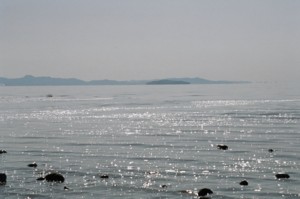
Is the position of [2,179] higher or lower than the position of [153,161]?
lower

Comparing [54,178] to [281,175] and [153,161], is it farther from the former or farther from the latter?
[281,175]

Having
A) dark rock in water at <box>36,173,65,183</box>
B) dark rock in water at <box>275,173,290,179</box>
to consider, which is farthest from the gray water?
dark rock in water at <box>36,173,65,183</box>

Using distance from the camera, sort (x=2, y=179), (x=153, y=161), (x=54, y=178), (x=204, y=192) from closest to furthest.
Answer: (x=204, y=192)
(x=2, y=179)
(x=54, y=178)
(x=153, y=161)

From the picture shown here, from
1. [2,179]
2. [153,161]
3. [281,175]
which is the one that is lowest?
[2,179]

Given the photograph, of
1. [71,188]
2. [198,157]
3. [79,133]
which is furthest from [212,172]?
[79,133]

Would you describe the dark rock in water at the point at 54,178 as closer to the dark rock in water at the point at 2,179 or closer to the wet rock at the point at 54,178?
the wet rock at the point at 54,178

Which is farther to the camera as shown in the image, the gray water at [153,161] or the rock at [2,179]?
the rock at [2,179]

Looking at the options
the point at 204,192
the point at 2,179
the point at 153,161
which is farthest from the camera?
the point at 153,161

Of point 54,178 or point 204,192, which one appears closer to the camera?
point 204,192

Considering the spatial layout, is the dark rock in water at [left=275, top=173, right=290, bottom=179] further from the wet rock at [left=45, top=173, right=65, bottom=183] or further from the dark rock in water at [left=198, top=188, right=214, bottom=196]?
the wet rock at [left=45, top=173, right=65, bottom=183]

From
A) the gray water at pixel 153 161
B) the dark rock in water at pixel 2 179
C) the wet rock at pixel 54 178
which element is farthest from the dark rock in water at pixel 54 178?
the dark rock in water at pixel 2 179

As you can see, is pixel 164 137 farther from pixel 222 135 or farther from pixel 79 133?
pixel 79 133

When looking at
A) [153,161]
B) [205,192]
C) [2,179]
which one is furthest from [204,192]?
[2,179]

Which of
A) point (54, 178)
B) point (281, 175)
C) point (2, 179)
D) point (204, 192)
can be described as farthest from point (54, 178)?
point (281, 175)
